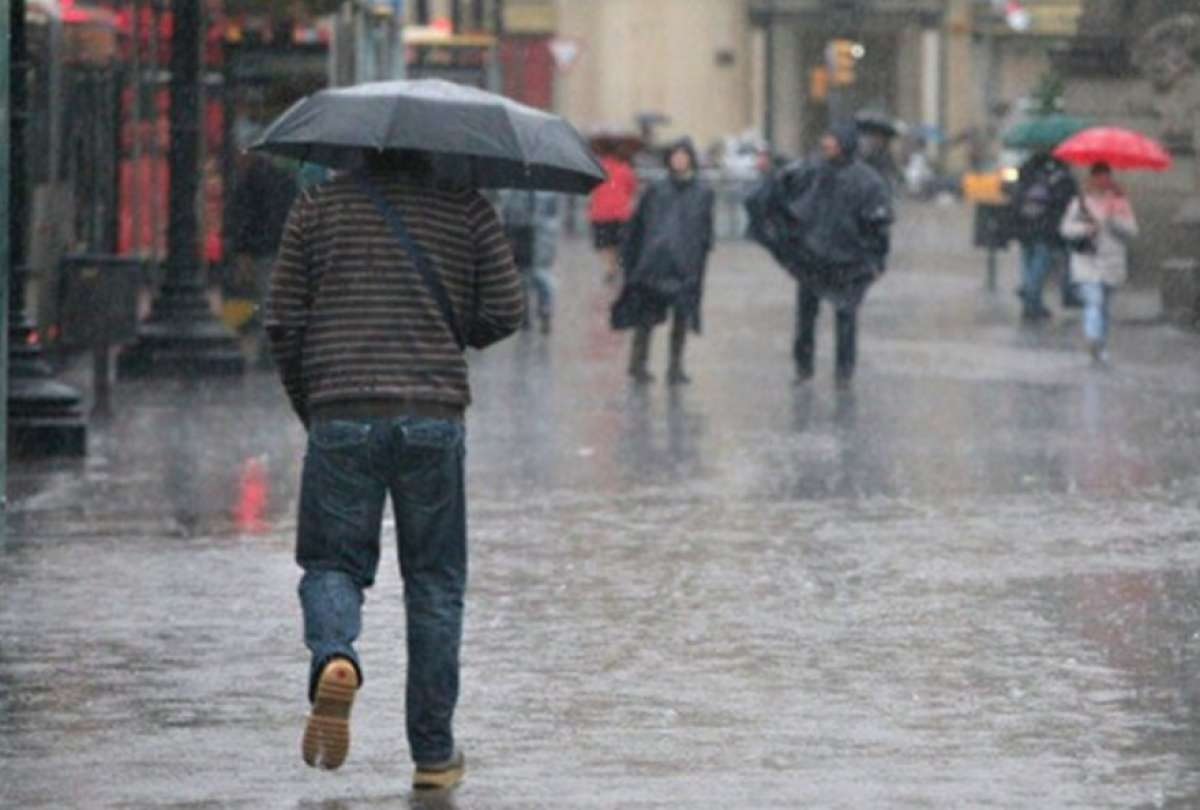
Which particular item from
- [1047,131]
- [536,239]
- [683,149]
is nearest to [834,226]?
[683,149]

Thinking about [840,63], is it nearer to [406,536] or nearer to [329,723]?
[406,536]

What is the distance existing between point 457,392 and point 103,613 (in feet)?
11.9

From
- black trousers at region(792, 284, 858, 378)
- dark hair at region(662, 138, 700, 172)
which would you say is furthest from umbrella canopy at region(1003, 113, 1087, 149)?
black trousers at region(792, 284, 858, 378)

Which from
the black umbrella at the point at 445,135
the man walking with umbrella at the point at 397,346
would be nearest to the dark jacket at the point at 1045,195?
the black umbrella at the point at 445,135

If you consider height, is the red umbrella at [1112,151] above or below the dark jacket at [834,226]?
above

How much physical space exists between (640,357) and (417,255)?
49.8 feet

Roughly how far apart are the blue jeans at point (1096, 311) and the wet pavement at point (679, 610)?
10.2 feet

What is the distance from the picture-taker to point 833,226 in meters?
25.2

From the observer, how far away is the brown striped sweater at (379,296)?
9227 millimetres

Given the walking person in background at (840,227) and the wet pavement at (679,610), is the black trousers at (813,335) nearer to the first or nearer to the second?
the walking person in background at (840,227)

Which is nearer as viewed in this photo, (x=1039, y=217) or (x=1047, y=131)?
(x=1039, y=217)

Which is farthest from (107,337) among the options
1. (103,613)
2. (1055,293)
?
(1055,293)

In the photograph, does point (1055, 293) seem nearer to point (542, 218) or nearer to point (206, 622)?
point (542, 218)

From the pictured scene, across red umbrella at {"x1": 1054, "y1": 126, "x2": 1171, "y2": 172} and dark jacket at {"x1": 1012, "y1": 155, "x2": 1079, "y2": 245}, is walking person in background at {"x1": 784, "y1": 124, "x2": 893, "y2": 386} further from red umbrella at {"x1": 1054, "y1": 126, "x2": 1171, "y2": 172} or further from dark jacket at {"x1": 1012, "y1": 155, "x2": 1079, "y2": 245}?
dark jacket at {"x1": 1012, "y1": 155, "x2": 1079, "y2": 245}
